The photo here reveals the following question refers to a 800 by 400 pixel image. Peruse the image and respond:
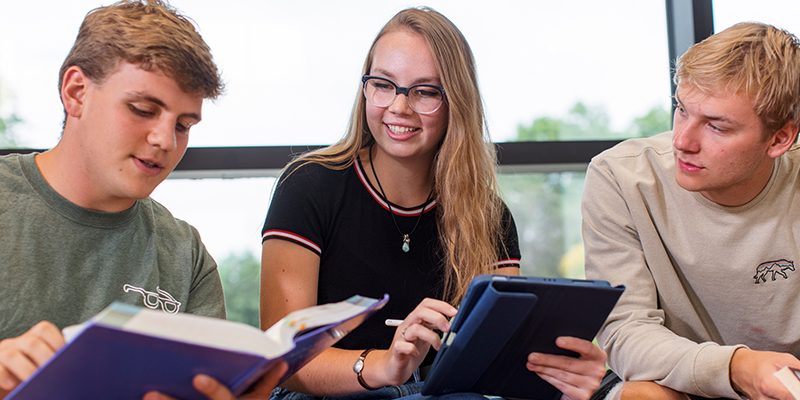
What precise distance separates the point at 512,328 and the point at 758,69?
0.85 m

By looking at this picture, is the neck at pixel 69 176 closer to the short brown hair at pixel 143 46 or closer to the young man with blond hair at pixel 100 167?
the young man with blond hair at pixel 100 167

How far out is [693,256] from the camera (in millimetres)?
1377

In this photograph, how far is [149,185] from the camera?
1006mm

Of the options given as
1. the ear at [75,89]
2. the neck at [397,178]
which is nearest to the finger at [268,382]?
the ear at [75,89]

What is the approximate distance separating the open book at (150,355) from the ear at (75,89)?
1.68 feet

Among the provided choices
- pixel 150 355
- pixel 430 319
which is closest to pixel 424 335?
pixel 430 319

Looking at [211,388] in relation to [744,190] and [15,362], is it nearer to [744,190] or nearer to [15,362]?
[15,362]

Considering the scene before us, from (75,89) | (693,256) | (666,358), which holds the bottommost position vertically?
(666,358)

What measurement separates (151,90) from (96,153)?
0.46 feet

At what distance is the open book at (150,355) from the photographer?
55 cm

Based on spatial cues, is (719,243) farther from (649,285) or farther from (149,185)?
(149,185)

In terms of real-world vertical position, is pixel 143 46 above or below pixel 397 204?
above

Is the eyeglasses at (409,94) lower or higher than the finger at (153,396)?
higher

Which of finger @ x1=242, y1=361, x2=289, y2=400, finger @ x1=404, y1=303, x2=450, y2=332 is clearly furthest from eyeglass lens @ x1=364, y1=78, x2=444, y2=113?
finger @ x1=242, y1=361, x2=289, y2=400
